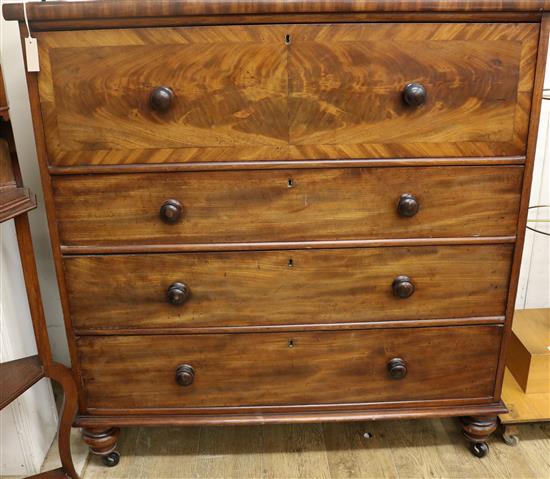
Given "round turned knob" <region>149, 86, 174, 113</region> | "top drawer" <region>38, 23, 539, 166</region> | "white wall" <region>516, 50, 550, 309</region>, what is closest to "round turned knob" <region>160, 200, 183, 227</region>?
"top drawer" <region>38, 23, 539, 166</region>

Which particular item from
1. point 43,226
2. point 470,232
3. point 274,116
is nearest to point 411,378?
point 470,232

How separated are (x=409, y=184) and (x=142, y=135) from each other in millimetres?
621

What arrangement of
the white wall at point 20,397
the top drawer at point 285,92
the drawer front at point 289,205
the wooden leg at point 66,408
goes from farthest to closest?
the white wall at point 20,397 < the wooden leg at point 66,408 < the drawer front at point 289,205 < the top drawer at point 285,92

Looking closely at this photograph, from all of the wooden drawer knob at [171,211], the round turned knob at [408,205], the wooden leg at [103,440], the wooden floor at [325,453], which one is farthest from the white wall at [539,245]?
the wooden leg at [103,440]

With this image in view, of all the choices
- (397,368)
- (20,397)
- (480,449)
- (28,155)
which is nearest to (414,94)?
(397,368)

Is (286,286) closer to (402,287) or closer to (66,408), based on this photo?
(402,287)

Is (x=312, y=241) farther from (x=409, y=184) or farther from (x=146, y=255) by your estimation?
(x=146, y=255)

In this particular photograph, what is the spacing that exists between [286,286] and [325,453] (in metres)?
Answer: 0.60

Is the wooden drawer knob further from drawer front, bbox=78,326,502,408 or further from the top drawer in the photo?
drawer front, bbox=78,326,502,408

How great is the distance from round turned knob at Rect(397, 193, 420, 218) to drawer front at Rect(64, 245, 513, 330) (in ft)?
0.34

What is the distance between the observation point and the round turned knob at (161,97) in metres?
1.17

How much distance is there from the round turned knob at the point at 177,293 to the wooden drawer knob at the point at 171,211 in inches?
6.6

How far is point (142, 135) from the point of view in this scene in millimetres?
1236

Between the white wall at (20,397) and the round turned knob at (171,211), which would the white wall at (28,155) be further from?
the round turned knob at (171,211)
